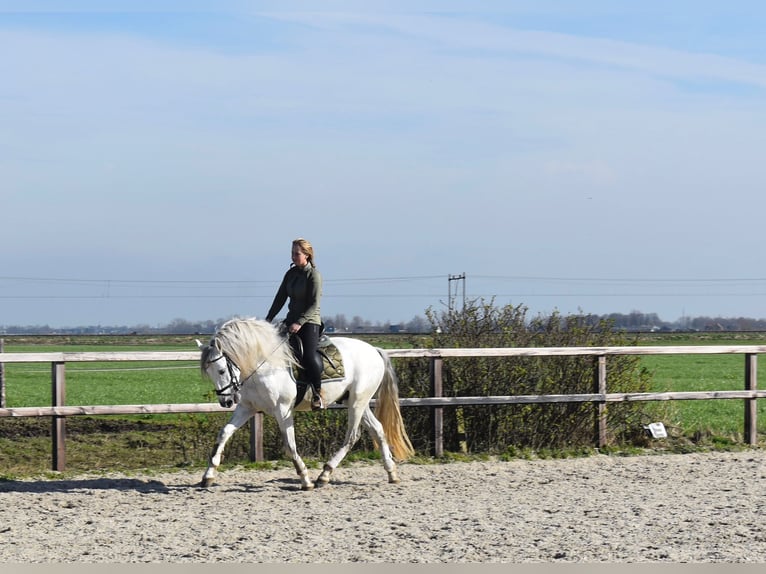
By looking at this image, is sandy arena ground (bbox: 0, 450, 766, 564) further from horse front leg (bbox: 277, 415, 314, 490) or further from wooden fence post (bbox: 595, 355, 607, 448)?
wooden fence post (bbox: 595, 355, 607, 448)

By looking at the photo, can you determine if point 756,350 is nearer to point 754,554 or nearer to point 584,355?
point 584,355

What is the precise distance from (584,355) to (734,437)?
258 centimetres

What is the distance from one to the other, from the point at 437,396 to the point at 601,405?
2.06m

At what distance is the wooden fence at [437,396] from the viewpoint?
10422 mm

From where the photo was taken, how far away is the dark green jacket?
371 inches

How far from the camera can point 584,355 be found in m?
12.4


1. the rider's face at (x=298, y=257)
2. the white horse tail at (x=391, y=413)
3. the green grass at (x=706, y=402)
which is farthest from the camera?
the green grass at (x=706, y=402)

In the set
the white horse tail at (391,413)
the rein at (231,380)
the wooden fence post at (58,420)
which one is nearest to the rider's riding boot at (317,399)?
the rein at (231,380)

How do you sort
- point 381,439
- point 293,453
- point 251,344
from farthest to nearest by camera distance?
point 381,439 → point 293,453 → point 251,344

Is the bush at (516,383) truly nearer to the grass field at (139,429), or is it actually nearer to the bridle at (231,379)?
the grass field at (139,429)

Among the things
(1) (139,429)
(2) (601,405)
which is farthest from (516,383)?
Result: (1) (139,429)

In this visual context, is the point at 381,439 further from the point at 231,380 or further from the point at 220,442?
the point at 231,380

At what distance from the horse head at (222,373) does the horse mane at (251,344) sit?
2.3 inches

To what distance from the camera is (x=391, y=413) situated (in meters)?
10.4
